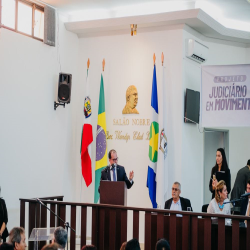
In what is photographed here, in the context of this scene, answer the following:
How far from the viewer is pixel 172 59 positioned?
8.48 meters

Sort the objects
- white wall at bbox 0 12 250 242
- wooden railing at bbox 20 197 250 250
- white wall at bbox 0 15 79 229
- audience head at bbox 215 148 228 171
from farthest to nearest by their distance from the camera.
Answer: audience head at bbox 215 148 228 171 → white wall at bbox 0 12 250 242 → white wall at bbox 0 15 79 229 → wooden railing at bbox 20 197 250 250

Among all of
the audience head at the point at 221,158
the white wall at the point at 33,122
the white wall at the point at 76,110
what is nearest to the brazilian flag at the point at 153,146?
the white wall at the point at 76,110

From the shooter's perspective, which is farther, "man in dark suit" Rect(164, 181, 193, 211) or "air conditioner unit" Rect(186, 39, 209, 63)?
"air conditioner unit" Rect(186, 39, 209, 63)

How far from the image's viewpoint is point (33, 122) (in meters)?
8.07

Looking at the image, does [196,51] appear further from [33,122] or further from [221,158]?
[33,122]

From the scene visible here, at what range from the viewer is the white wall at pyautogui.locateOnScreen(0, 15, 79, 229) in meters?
7.56

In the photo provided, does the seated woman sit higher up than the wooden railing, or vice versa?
the seated woman

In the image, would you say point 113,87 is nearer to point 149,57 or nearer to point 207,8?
point 149,57

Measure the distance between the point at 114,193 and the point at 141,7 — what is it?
3593 millimetres

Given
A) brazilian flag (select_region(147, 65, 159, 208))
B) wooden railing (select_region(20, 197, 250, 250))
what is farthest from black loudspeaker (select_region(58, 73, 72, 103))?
wooden railing (select_region(20, 197, 250, 250))

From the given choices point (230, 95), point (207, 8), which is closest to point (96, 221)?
point (230, 95)

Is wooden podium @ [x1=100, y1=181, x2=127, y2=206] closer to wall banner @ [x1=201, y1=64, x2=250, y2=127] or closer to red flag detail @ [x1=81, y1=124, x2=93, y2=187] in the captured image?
wall banner @ [x1=201, y1=64, x2=250, y2=127]

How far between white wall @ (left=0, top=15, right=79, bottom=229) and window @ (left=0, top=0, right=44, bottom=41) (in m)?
0.14

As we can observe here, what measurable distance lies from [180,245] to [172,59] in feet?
11.9
